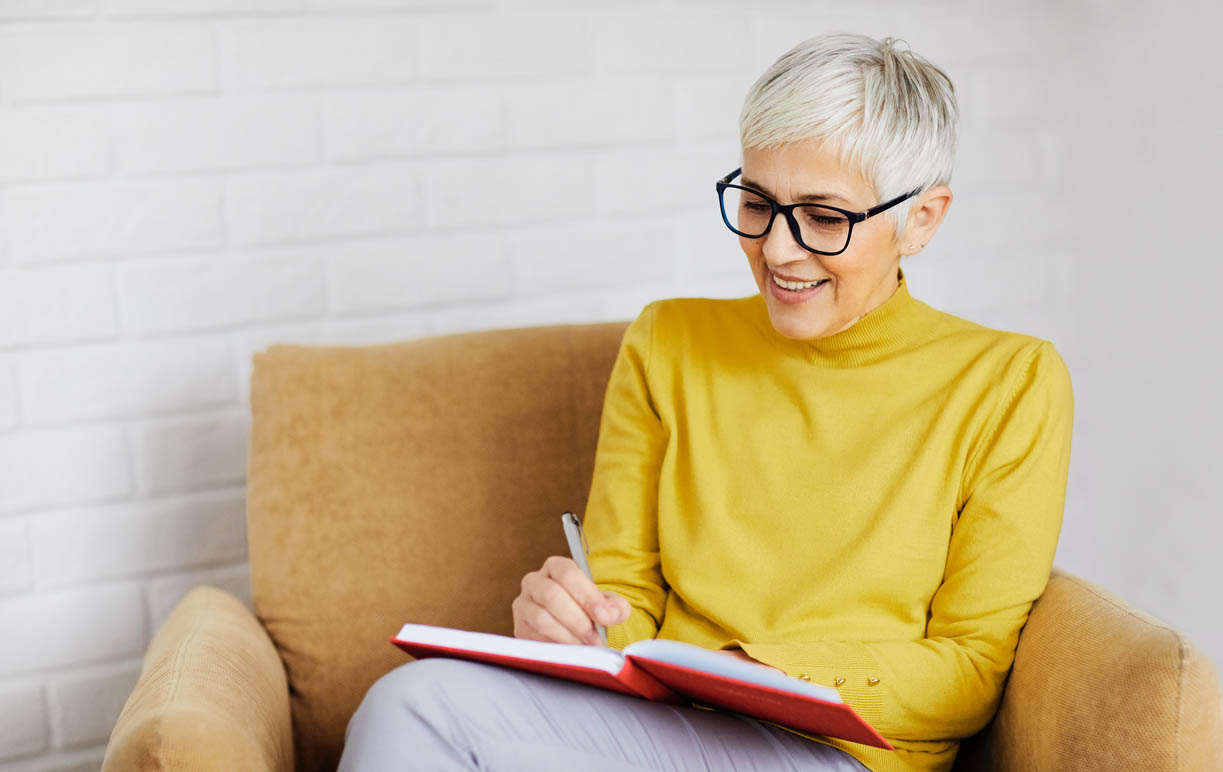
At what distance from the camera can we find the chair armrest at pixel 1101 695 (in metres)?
1.07

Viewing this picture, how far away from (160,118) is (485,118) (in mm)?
490

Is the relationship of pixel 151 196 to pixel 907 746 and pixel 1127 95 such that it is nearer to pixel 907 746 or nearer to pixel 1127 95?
pixel 907 746

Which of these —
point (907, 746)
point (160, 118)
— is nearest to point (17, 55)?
point (160, 118)

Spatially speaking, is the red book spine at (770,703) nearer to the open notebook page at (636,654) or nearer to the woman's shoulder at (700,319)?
the open notebook page at (636,654)

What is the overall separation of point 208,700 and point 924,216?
0.95m

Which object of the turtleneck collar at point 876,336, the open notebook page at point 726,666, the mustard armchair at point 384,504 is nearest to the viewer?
the open notebook page at point 726,666

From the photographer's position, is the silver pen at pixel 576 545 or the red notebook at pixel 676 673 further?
the silver pen at pixel 576 545

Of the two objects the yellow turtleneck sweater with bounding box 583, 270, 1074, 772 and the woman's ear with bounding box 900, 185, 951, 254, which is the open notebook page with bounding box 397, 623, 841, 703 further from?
the woman's ear with bounding box 900, 185, 951, 254

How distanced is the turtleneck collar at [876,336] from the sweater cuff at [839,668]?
1.18 ft

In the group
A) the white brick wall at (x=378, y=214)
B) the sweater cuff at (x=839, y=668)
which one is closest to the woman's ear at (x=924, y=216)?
the sweater cuff at (x=839, y=668)

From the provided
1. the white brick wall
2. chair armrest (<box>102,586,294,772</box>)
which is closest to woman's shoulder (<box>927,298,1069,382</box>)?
the white brick wall

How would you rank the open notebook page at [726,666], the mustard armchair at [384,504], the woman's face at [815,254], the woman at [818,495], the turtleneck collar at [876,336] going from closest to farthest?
the open notebook page at [726,666] → the woman at [818,495] → the woman's face at [815,254] → the turtleneck collar at [876,336] → the mustard armchair at [384,504]

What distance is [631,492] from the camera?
1.44 meters

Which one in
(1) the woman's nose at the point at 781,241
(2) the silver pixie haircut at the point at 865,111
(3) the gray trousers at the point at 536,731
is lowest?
(3) the gray trousers at the point at 536,731
